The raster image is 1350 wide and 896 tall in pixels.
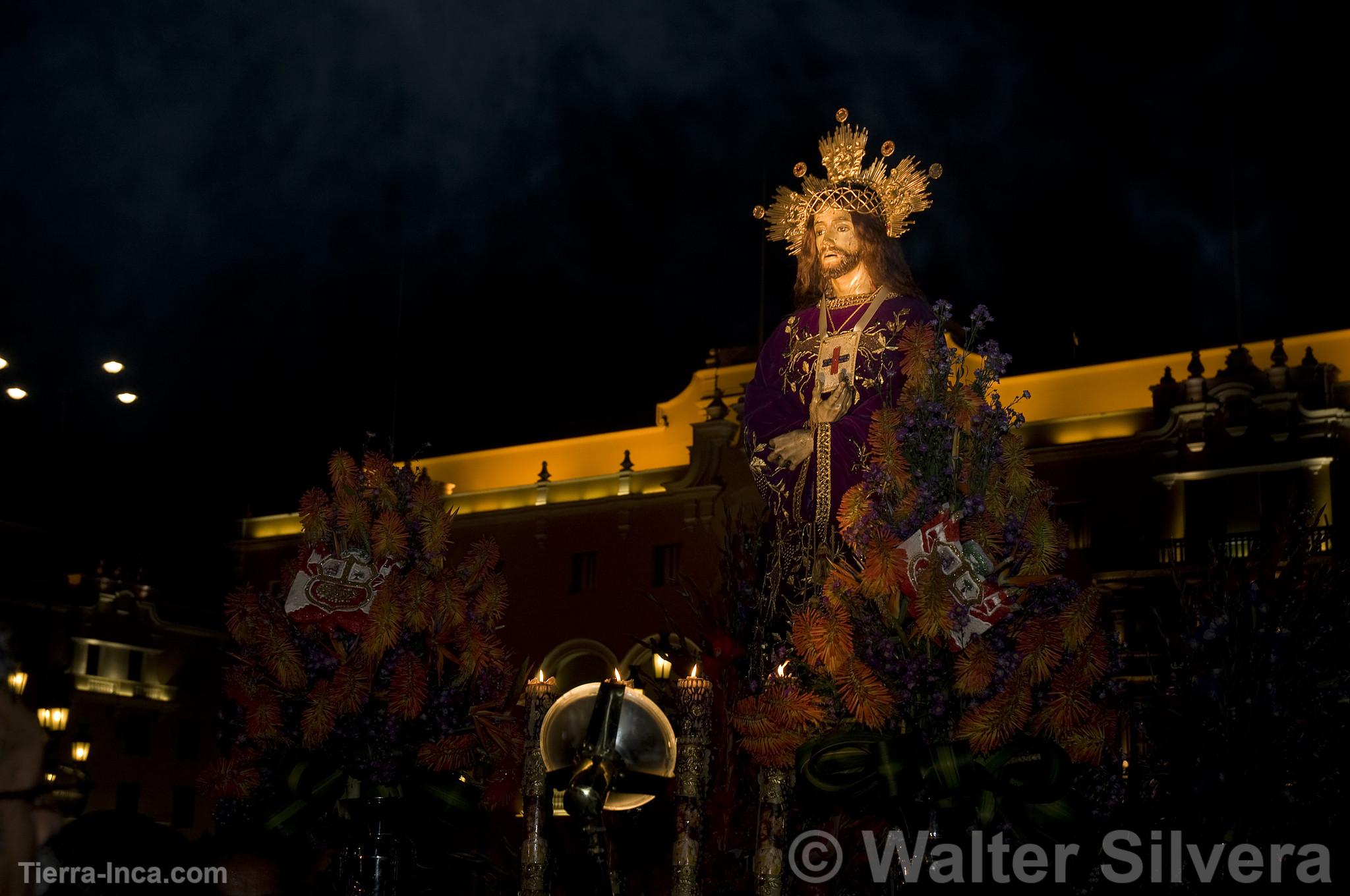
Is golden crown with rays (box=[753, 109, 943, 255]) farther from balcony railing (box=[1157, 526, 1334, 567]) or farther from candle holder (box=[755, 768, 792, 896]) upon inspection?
balcony railing (box=[1157, 526, 1334, 567])

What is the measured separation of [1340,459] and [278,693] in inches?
955

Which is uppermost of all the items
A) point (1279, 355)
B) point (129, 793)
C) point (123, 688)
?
point (1279, 355)

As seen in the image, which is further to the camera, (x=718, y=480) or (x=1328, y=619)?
(x=718, y=480)

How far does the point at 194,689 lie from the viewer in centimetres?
4350

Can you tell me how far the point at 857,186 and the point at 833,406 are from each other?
55.6 inches

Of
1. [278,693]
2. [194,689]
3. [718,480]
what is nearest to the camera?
[278,693]

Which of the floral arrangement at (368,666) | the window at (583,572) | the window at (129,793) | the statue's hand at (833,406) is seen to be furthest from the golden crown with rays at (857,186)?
the window at (129,793)

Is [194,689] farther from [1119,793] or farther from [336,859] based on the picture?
[1119,793]

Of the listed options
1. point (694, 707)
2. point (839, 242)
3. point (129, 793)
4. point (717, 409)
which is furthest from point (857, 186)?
point (129, 793)

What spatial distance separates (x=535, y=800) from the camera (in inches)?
303

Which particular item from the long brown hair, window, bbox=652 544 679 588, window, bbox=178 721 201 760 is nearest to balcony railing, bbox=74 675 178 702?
window, bbox=178 721 201 760

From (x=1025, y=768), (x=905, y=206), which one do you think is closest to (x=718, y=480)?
(x=905, y=206)

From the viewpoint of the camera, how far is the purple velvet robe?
8430 mm

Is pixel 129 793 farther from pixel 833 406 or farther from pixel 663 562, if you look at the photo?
pixel 833 406
